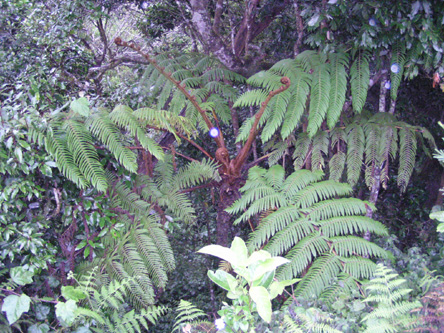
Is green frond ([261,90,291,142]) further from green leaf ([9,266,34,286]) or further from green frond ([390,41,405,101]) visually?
green leaf ([9,266,34,286])

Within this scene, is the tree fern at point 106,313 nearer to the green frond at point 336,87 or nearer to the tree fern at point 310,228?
the tree fern at point 310,228

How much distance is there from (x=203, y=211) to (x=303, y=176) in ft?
5.15

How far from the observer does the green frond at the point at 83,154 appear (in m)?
2.04

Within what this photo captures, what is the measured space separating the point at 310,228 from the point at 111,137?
1.34 m

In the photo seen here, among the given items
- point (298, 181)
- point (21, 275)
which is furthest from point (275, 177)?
point (21, 275)

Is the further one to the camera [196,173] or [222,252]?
[196,173]

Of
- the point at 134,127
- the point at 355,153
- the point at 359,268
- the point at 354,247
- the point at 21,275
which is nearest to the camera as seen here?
the point at 21,275

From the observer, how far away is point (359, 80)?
241cm

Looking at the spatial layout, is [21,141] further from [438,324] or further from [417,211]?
[417,211]

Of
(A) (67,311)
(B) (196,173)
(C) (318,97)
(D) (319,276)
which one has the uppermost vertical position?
(C) (318,97)

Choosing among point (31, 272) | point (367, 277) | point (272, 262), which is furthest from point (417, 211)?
point (31, 272)

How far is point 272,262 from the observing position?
1461 millimetres

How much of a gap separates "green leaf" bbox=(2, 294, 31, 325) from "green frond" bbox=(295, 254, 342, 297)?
1399 millimetres

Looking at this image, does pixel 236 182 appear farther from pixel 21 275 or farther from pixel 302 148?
pixel 21 275
